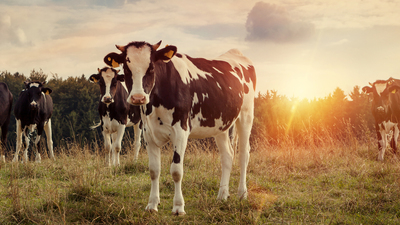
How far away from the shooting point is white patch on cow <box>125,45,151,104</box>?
4559 mm

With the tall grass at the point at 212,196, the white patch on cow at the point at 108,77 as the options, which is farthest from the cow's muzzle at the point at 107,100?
the tall grass at the point at 212,196

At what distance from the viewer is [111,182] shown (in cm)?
712

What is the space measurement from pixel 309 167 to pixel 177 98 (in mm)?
5723

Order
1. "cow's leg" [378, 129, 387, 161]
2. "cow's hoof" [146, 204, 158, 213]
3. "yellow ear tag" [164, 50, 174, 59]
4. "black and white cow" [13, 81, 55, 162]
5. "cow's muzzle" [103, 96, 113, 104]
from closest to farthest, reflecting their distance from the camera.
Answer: "yellow ear tag" [164, 50, 174, 59] < "cow's hoof" [146, 204, 158, 213] < "cow's muzzle" [103, 96, 113, 104] < "cow's leg" [378, 129, 387, 161] < "black and white cow" [13, 81, 55, 162]

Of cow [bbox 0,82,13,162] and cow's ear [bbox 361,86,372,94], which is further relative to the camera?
cow's ear [bbox 361,86,372,94]

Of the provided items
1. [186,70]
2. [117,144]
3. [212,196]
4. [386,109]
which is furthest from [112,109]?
[386,109]

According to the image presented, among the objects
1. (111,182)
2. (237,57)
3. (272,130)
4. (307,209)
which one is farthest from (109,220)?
(272,130)

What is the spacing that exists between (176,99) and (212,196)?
2.08 metres

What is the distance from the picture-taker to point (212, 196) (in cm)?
606

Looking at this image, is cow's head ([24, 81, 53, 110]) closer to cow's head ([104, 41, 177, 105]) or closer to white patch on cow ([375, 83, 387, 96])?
cow's head ([104, 41, 177, 105])

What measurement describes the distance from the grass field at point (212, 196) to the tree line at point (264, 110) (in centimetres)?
1809

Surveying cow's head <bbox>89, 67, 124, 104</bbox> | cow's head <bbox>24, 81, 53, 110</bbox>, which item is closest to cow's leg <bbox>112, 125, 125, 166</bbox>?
cow's head <bbox>89, 67, 124, 104</bbox>

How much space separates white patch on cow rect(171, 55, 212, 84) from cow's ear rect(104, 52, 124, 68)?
2.63ft

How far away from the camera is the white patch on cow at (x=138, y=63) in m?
4.56
